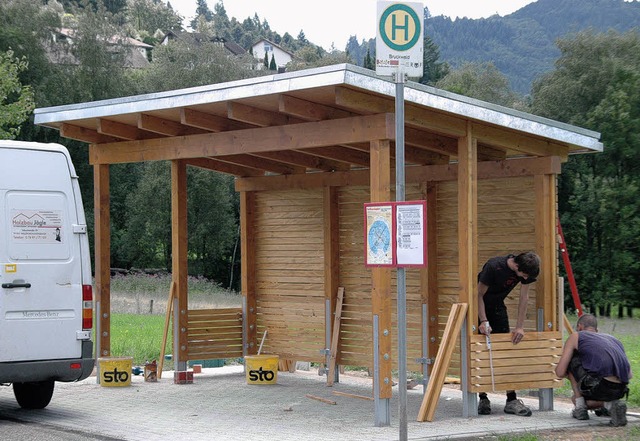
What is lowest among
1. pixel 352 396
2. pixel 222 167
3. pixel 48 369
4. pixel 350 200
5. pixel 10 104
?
pixel 352 396

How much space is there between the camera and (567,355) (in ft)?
33.4

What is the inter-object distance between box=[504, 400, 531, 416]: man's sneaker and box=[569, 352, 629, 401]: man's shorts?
0.65 m

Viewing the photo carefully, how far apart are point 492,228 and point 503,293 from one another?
1.33 m

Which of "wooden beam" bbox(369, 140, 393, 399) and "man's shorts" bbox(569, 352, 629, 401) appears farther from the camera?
"man's shorts" bbox(569, 352, 629, 401)

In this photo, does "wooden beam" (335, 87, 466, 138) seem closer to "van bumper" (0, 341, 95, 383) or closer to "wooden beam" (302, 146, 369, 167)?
"wooden beam" (302, 146, 369, 167)

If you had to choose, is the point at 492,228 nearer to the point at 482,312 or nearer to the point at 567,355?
the point at 482,312

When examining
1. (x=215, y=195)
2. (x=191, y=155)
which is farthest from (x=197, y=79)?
(x=191, y=155)

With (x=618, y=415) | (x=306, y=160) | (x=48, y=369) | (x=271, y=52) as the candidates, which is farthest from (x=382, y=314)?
(x=271, y=52)

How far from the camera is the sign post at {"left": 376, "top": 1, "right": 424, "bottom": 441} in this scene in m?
7.18

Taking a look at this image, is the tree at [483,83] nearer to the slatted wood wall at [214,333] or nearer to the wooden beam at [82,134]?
the slatted wood wall at [214,333]

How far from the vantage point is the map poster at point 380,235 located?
7.96 m

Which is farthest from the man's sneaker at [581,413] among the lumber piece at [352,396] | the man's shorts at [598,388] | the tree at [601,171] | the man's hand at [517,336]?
the tree at [601,171]

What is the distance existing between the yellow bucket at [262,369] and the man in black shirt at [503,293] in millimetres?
3436

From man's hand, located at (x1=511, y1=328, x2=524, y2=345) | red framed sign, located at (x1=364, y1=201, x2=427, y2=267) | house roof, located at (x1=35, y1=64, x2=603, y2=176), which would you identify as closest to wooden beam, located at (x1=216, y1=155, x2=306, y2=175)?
house roof, located at (x1=35, y1=64, x2=603, y2=176)
